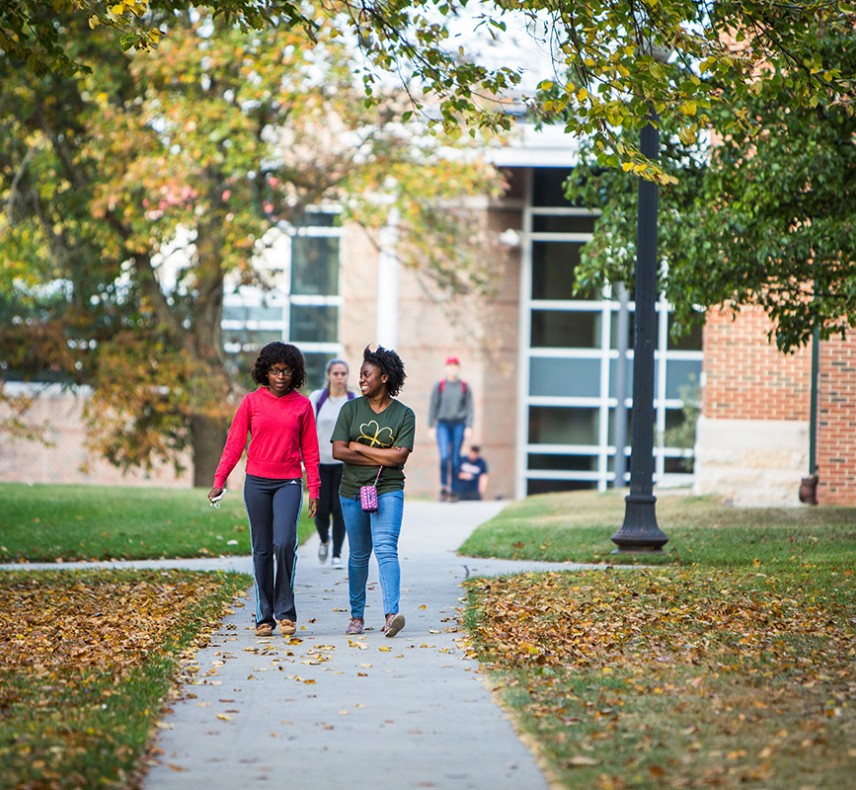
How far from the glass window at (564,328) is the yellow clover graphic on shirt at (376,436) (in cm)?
2329

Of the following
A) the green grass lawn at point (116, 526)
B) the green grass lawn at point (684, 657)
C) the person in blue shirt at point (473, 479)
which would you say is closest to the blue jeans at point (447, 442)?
the green grass lawn at point (116, 526)

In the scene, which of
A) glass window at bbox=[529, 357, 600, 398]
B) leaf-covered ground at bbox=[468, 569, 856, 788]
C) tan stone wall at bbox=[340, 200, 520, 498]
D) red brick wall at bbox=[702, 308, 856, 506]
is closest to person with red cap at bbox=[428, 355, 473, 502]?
red brick wall at bbox=[702, 308, 856, 506]

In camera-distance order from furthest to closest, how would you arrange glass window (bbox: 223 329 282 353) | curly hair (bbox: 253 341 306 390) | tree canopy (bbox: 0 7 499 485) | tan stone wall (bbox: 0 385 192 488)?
tan stone wall (bbox: 0 385 192 488), glass window (bbox: 223 329 282 353), tree canopy (bbox: 0 7 499 485), curly hair (bbox: 253 341 306 390)

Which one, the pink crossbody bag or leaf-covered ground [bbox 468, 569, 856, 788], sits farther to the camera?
the pink crossbody bag

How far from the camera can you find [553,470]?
104 ft

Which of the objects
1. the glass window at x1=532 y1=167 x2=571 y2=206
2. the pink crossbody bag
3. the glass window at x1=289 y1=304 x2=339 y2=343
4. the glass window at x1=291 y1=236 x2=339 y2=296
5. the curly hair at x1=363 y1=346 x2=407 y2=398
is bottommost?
the pink crossbody bag

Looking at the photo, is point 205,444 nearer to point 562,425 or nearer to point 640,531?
point 562,425

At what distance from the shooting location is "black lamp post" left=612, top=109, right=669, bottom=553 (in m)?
12.8

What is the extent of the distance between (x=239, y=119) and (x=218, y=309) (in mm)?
5050

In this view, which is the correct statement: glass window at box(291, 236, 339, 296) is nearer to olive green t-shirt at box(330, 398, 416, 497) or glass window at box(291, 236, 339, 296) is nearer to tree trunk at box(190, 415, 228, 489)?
tree trunk at box(190, 415, 228, 489)

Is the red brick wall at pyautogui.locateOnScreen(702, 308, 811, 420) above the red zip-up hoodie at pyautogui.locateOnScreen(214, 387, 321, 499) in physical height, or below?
above

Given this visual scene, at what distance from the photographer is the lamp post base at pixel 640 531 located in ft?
42.6

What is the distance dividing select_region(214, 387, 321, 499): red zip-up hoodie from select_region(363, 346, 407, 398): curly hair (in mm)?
510

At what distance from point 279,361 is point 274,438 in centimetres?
49
